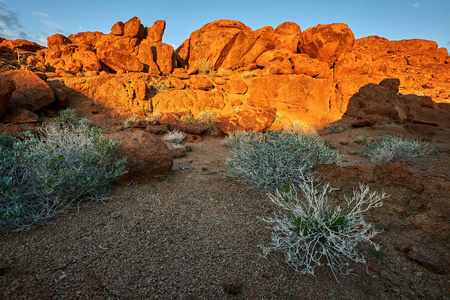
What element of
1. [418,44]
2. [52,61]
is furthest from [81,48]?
[418,44]

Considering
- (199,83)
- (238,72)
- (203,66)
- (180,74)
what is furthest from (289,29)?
(180,74)

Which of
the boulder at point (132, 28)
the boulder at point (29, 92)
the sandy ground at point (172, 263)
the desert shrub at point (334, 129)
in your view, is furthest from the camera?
the boulder at point (132, 28)

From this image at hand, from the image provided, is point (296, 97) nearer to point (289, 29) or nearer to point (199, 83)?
point (199, 83)

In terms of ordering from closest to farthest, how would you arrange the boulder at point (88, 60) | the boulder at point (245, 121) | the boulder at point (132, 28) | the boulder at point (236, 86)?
the boulder at point (245, 121) < the boulder at point (88, 60) < the boulder at point (236, 86) < the boulder at point (132, 28)

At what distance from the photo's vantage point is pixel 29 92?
8945 mm

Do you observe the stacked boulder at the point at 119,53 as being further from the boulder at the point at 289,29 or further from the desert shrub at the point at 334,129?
the desert shrub at the point at 334,129

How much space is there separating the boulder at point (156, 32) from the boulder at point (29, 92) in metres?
9.10

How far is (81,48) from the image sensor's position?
14047 millimetres

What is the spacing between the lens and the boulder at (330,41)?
47.1ft

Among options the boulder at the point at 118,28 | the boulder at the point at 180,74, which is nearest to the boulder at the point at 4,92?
the boulder at the point at 180,74

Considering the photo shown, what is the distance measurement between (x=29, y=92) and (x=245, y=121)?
9.47 m

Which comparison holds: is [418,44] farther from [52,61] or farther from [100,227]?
[52,61]

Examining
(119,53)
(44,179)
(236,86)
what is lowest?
(44,179)

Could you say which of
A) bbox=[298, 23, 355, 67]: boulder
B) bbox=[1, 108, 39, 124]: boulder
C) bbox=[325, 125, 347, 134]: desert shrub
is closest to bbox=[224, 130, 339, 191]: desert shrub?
bbox=[325, 125, 347, 134]: desert shrub
